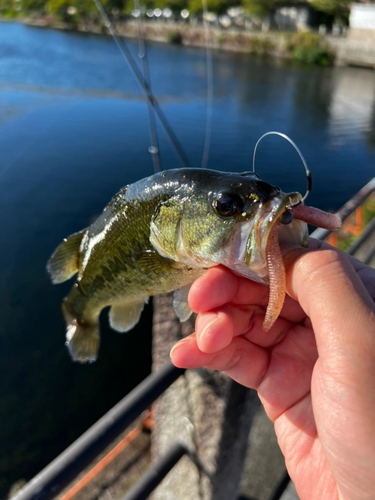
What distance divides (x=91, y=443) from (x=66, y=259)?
1.07 metres

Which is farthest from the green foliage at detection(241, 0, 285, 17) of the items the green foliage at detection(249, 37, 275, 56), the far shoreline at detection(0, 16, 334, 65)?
the green foliage at detection(249, 37, 275, 56)

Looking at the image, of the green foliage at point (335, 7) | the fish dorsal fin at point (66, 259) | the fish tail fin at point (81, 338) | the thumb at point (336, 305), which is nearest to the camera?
the thumb at point (336, 305)

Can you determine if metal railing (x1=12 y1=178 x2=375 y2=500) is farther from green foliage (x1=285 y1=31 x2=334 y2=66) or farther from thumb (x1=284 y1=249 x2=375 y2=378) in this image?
green foliage (x1=285 y1=31 x2=334 y2=66)

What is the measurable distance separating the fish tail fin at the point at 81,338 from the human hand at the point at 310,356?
1017mm

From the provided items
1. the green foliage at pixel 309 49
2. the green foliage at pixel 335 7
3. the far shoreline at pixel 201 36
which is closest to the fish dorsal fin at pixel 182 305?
the green foliage at pixel 309 49

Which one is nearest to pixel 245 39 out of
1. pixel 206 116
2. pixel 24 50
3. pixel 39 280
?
pixel 24 50

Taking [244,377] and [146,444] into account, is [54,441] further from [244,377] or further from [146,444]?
[244,377]

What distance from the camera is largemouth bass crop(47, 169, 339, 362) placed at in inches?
48.6

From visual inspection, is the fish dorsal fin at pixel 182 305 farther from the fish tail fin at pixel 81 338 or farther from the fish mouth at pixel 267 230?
the fish tail fin at pixel 81 338

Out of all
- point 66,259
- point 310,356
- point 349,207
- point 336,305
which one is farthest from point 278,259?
point 349,207

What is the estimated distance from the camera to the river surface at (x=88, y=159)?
19.2 ft

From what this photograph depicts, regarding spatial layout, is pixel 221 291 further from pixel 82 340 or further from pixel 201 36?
pixel 201 36

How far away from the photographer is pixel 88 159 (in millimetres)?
11492

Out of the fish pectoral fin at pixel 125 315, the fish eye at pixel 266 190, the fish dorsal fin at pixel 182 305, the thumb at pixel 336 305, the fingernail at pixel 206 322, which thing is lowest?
the fish pectoral fin at pixel 125 315
